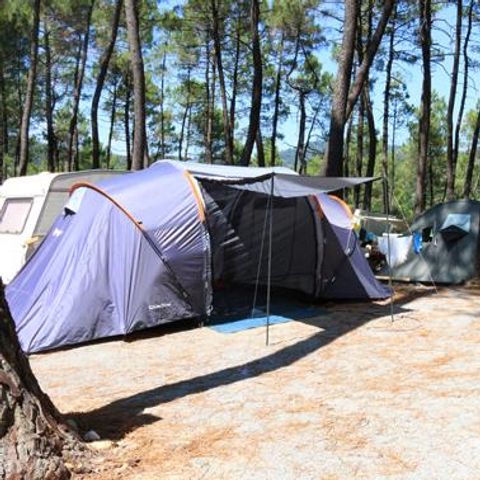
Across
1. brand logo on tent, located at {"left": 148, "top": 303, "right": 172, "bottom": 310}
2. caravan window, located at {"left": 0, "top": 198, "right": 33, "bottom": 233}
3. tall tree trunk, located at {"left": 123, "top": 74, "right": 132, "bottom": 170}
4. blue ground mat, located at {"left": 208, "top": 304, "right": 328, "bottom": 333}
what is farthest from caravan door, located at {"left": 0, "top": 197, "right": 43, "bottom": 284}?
tall tree trunk, located at {"left": 123, "top": 74, "right": 132, "bottom": 170}

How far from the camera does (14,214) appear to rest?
818 cm

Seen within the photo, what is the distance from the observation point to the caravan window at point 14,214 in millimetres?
7926

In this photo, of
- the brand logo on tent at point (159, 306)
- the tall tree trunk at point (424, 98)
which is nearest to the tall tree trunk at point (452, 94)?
the tall tree trunk at point (424, 98)

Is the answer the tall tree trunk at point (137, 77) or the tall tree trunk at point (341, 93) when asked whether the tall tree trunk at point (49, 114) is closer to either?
the tall tree trunk at point (137, 77)

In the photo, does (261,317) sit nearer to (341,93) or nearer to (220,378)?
(220,378)

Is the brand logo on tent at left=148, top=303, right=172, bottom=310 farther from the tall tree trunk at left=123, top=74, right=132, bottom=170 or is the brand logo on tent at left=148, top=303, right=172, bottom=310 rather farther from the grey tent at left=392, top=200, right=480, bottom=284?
the tall tree trunk at left=123, top=74, right=132, bottom=170

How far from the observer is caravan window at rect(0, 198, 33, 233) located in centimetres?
793

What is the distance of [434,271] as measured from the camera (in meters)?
9.21

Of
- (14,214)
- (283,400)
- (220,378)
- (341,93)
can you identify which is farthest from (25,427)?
(341,93)

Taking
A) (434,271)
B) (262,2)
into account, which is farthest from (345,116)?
(262,2)

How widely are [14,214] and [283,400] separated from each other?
221 inches

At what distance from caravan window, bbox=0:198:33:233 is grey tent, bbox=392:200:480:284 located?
561cm

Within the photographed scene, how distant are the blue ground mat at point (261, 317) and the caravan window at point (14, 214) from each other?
3.16 metres

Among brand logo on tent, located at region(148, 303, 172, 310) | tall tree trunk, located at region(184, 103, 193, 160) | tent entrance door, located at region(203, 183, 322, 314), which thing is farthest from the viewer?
tall tree trunk, located at region(184, 103, 193, 160)
